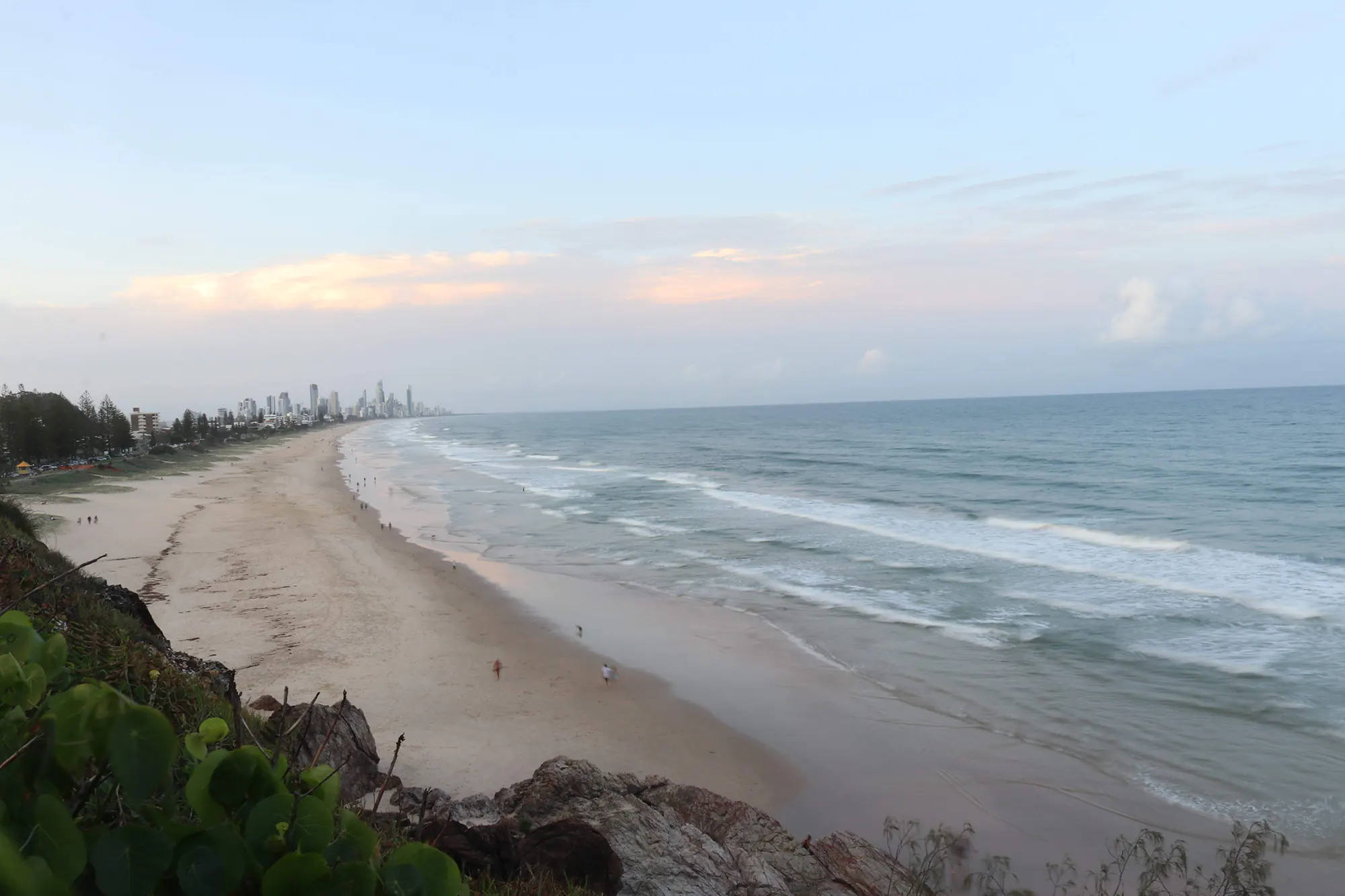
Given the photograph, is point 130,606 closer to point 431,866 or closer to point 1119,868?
point 431,866

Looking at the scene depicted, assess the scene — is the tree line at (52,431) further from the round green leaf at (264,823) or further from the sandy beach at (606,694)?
the round green leaf at (264,823)

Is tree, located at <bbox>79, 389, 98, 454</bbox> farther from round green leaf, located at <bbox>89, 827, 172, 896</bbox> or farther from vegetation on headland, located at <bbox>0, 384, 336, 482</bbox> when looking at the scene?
round green leaf, located at <bbox>89, 827, 172, 896</bbox>

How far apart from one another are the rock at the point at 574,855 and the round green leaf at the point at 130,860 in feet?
14.2

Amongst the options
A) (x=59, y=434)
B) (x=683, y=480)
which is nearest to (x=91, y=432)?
(x=59, y=434)

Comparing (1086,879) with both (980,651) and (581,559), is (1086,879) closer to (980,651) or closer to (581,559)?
(980,651)

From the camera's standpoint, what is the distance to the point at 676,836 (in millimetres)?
6535

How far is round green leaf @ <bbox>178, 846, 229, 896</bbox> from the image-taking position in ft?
5.08

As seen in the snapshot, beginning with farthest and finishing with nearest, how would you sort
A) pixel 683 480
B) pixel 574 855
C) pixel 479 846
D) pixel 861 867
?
pixel 683 480 < pixel 861 867 < pixel 574 855 < pixel 479 846

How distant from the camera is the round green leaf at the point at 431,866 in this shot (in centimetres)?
180

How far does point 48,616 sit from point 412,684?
9.98 meters

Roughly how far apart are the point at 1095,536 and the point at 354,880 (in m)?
34.4

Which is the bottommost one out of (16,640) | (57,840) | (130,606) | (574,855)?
(574,855)

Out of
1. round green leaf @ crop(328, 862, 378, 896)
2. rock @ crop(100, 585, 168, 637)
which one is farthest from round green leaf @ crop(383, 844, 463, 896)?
Result: rock @ crop(100, 585, 168, 637)

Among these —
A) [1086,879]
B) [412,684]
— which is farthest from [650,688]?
[1086,879]
